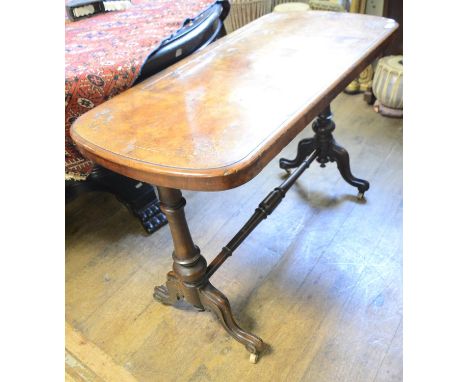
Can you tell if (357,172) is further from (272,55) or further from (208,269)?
(208,269)

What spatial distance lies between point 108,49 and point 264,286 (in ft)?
3.37

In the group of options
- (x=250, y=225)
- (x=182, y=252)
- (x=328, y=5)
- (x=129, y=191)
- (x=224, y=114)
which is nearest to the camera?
(x=224, y=114)

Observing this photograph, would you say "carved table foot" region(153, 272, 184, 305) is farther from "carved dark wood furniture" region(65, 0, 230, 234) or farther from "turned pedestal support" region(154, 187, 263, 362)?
"carved dark wood furniture" region(65, 0, 230, 234)

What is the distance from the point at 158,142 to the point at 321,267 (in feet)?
2.88

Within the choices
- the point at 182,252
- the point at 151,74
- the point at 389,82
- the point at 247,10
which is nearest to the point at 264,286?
the point at 182,252

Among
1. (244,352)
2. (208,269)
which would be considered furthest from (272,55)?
(244,352)

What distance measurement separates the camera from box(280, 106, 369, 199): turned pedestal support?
163cm

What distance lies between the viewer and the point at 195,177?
753mm

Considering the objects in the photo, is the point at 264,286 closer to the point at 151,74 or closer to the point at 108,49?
the point at 151,74

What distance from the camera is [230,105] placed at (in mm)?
961

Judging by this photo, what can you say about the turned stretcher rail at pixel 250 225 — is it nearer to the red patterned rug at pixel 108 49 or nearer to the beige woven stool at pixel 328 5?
the red patterned rug at pixel 108 49

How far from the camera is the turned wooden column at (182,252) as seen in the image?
1.02 meters

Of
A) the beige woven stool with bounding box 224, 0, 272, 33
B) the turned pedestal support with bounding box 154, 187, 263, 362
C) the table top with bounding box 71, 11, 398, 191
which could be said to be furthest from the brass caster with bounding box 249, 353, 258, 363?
the beige woven stool with bounding box 224, 0, 272, 33

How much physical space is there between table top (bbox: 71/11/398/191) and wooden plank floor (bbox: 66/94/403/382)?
0.69 m
